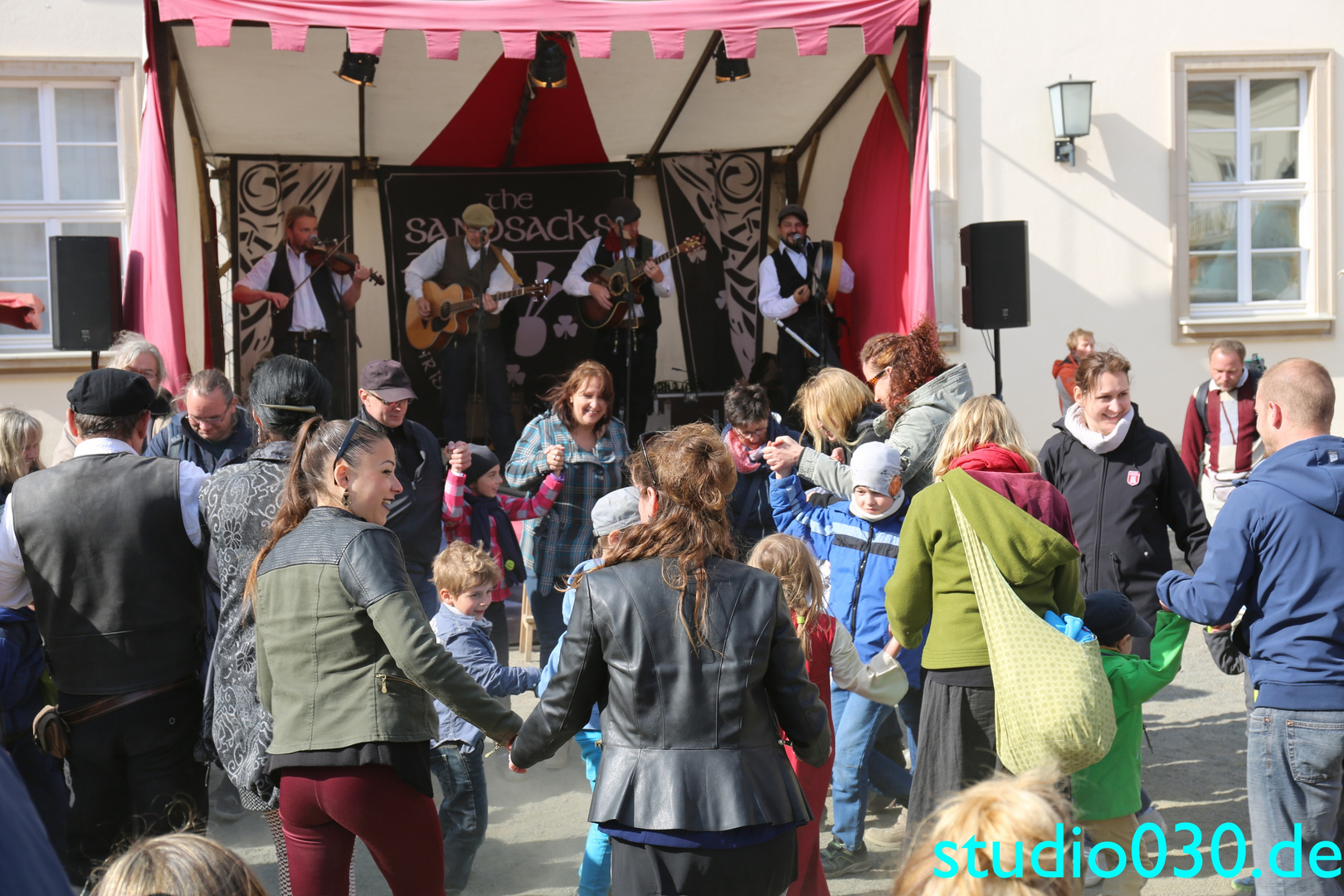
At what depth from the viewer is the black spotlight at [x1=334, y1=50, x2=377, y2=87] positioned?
6906 millimetres

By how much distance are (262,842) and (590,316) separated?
507 centimetres

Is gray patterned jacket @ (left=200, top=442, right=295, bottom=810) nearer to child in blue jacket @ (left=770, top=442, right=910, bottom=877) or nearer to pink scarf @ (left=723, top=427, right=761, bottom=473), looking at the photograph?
child in blue jacket @ (left=770, top=442, right=910, bottom=877)

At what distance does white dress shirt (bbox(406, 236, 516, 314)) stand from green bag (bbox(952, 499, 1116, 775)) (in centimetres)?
613

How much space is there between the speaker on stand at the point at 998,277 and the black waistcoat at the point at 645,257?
7.78 ft

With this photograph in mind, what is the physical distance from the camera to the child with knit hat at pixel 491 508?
448cm

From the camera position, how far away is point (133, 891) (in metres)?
1.24

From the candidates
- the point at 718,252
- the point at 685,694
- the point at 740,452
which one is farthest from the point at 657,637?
the point at 718,252

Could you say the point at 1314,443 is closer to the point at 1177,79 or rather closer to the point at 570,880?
the point at 570,880

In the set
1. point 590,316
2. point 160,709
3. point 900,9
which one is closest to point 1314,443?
point 160,709

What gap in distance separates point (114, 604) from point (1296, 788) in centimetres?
286

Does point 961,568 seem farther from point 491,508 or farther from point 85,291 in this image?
point 85,291

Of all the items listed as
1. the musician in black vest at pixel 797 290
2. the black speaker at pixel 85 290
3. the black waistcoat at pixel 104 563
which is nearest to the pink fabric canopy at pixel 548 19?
the black speaker at pixel 85 290

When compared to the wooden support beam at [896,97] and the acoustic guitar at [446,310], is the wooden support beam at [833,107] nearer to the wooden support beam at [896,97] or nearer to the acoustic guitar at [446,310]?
the wooden support beam at [896,97]

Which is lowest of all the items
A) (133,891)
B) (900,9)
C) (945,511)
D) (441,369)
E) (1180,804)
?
(1180,804)
